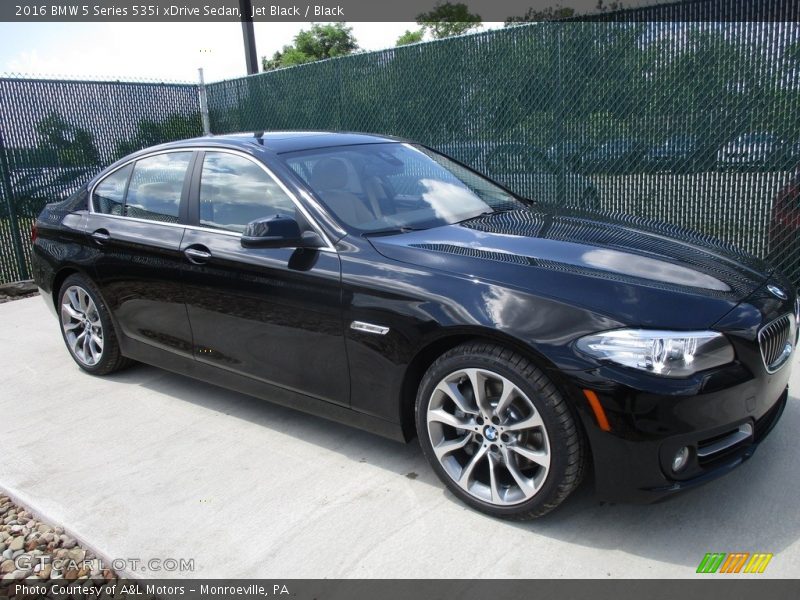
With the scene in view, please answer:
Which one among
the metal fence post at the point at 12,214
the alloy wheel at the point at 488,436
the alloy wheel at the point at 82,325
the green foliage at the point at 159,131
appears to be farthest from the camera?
the green foliage at the point at 159,131

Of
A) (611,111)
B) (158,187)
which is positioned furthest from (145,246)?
(611,111)

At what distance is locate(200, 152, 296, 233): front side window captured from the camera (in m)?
3.70

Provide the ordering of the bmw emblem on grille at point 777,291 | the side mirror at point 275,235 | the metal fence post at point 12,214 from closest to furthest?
the bmw emblem on grille at point 777,291 < the side mirror at point 275,235 < the metal fence post at point 12,214

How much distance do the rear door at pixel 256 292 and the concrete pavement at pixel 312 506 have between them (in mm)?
428

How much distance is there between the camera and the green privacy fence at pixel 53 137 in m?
8.56

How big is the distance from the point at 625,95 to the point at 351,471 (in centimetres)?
477

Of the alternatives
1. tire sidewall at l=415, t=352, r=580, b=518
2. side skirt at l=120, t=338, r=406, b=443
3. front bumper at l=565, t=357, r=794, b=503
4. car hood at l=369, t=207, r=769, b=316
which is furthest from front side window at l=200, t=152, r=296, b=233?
front bumper at l=565, t=357, r=794, b=503

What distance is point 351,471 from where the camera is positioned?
11.5 feet

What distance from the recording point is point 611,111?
665 centimetres

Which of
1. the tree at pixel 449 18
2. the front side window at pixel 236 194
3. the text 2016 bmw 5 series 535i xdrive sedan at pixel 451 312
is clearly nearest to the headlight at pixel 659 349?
the text 2016 bmw 5 series 535i xdrive sedan at pixel 451 312

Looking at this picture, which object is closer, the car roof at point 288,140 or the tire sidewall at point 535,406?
the tire sidewall at point 535,406

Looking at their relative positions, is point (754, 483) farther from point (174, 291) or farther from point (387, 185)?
point (174, 291)

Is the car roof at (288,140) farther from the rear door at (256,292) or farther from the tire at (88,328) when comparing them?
the tire at (88,328)

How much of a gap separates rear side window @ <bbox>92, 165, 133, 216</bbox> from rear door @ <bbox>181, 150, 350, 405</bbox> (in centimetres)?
87
